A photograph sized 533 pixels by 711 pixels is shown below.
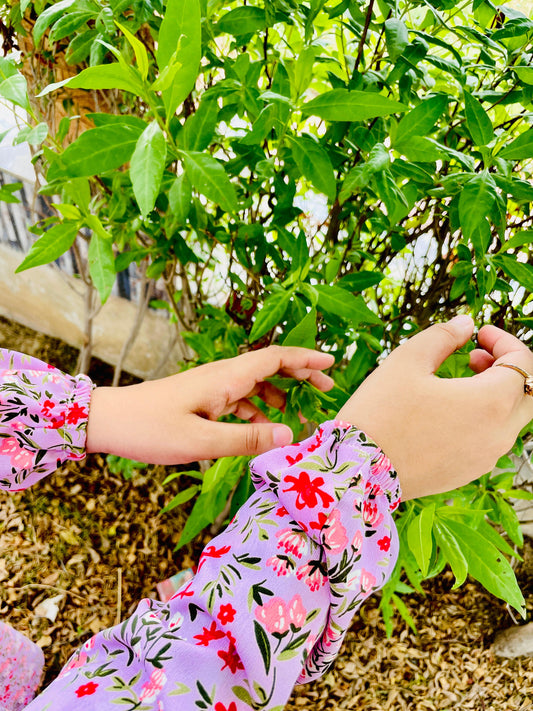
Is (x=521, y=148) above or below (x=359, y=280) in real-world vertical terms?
above

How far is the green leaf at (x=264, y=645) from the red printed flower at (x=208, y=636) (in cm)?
5

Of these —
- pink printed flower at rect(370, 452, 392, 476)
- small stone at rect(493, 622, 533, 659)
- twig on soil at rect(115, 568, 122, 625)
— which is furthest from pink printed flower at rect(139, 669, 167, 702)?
small stone at rect(493, 622, 533, 659)

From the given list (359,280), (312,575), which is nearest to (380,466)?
(312,575)

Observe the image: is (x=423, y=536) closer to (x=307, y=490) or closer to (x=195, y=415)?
(x=307, y=490)

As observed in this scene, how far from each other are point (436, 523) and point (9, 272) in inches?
81.5

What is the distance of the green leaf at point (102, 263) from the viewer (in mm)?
885

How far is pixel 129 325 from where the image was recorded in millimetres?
2117

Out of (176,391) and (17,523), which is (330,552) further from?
(17,523)

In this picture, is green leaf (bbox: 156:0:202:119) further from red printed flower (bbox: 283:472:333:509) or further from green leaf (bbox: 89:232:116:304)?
red printed flower (bbox: 283:472:333:509)

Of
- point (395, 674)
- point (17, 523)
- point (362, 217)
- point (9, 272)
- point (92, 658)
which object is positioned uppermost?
point (362, 217)

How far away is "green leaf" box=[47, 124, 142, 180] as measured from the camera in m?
0.62

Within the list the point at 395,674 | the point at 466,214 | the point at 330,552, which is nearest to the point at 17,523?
the point at 395,674

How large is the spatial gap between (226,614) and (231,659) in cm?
5

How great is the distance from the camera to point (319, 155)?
2.42 feet
